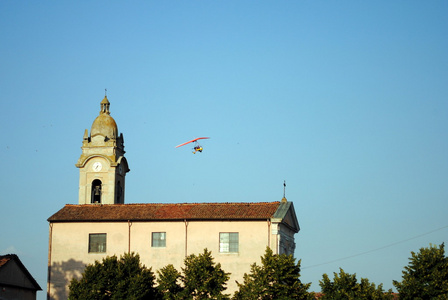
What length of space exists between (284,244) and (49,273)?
17037 mm

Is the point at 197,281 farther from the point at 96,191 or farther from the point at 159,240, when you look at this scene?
the point at 96,191

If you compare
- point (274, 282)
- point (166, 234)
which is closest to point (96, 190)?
point (166, 234)

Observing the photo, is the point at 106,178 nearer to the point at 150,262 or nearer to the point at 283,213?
the point at 150,262

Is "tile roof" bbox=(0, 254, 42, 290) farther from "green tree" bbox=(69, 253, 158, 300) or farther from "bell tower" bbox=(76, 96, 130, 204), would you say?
"bell tower" bbox=(76, 96, 130, 204)

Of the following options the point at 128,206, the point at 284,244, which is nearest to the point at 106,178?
the point at 128,206

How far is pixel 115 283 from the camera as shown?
198ft

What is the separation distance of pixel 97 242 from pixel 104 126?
46.6 ft

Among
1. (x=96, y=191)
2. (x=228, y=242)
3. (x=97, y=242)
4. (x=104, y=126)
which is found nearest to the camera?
(x=228, y=242)

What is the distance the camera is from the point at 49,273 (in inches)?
2689

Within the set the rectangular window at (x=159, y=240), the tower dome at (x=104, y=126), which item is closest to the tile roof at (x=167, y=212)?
the rectangular window at (x=159, y=240)

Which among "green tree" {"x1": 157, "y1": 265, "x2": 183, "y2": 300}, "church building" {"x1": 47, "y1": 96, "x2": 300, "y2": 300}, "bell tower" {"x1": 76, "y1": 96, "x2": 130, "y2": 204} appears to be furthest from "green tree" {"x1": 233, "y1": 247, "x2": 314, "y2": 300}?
"bell tower" {"x1": 76, "y1": 96, "x2": 130, "y2": 204}

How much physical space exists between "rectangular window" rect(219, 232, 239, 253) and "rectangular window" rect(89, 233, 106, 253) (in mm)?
8619

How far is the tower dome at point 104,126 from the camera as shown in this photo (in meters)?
79.7

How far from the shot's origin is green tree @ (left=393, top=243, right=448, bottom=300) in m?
58.7
